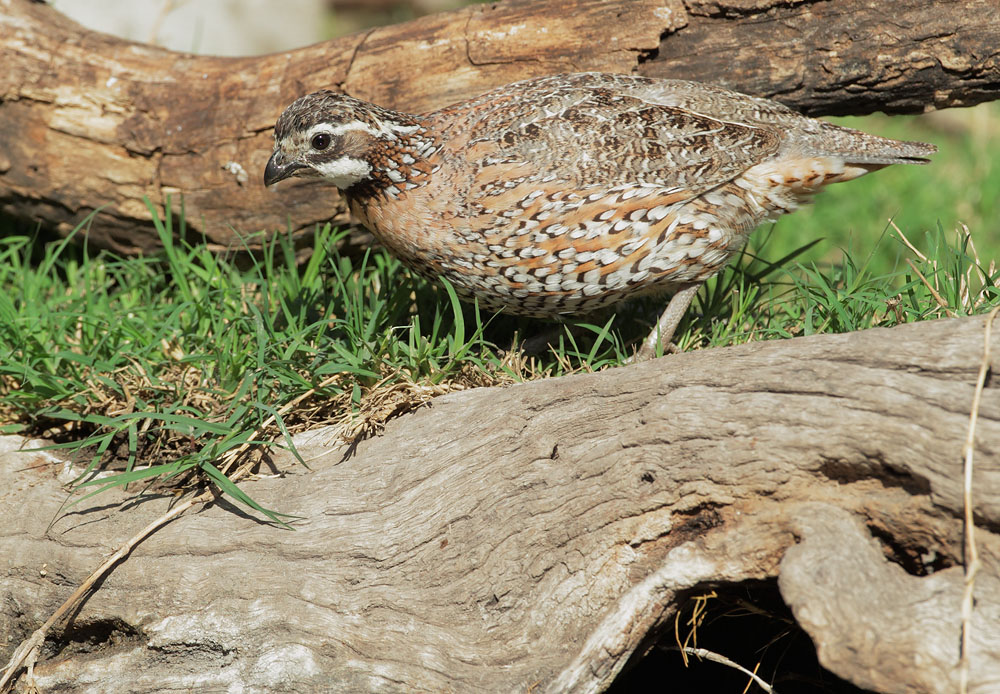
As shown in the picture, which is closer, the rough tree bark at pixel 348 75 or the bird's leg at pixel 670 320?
the bird's leg at pixel 670 320

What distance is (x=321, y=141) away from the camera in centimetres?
418

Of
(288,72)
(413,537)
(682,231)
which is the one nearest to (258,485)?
(413,537)

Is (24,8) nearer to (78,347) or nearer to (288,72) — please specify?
(288,72)

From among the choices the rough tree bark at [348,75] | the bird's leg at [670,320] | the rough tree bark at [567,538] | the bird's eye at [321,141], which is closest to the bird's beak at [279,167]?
the bird's eye at [321,141]

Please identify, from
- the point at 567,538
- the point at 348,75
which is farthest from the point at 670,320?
the point at 348,75

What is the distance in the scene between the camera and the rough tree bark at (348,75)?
175 inches

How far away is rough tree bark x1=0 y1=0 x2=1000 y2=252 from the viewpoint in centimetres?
444

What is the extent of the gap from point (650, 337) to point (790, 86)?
5.15 feet

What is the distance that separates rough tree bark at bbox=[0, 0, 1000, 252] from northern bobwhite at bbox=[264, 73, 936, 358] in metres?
0.37

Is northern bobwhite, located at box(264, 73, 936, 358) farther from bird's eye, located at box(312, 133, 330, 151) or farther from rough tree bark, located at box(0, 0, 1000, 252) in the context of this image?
rough tree bark, located at box(0, 0, 1000, 252)

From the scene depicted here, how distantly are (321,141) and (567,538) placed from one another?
217cm

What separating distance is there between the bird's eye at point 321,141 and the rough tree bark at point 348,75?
98cm

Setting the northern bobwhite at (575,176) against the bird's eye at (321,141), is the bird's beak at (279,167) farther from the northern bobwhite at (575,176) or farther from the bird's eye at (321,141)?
the bird's eye at (321,141)

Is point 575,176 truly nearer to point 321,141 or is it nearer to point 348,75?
point 321,141
